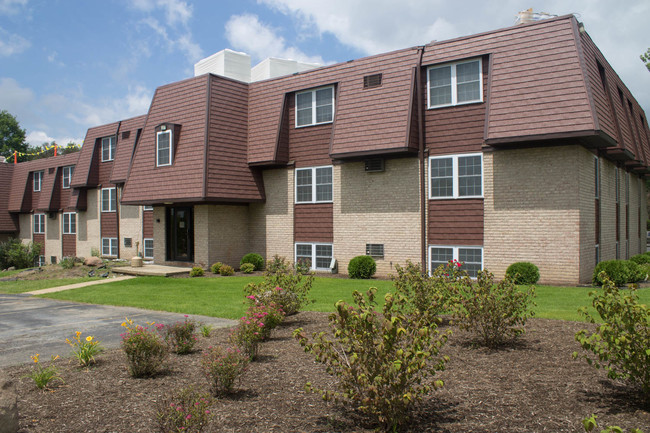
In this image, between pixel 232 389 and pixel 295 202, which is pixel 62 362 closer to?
pixel 232 389

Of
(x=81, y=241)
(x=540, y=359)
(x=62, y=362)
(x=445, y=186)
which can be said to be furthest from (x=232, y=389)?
(x=81, y=241)

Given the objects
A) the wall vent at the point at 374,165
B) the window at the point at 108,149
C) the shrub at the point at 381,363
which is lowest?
the shrub at the point at 381,363

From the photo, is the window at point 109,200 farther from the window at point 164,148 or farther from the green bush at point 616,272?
the green bush at point 616,272

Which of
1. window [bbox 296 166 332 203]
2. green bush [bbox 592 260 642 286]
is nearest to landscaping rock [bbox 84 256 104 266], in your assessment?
window [bbox 296 166 332 203]

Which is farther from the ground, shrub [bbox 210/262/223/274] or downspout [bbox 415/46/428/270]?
downspout [bbox 415/46/428/270]

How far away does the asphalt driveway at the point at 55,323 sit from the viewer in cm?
830

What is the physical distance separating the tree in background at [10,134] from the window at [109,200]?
5329 centimetres

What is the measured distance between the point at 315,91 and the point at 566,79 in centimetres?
969

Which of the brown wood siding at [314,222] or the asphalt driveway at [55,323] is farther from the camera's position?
the brown wood siding at [314,222]

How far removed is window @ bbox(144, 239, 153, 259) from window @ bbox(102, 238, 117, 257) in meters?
3.46

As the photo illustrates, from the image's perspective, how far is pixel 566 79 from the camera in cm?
1542

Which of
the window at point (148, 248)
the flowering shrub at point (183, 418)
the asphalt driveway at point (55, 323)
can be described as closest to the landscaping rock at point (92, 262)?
the window at point (148, 248)

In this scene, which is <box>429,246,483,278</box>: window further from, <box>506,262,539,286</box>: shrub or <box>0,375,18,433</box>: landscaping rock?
<box>0,375,18,433</box>: landscaping rock

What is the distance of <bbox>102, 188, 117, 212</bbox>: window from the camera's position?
30.8 meters
